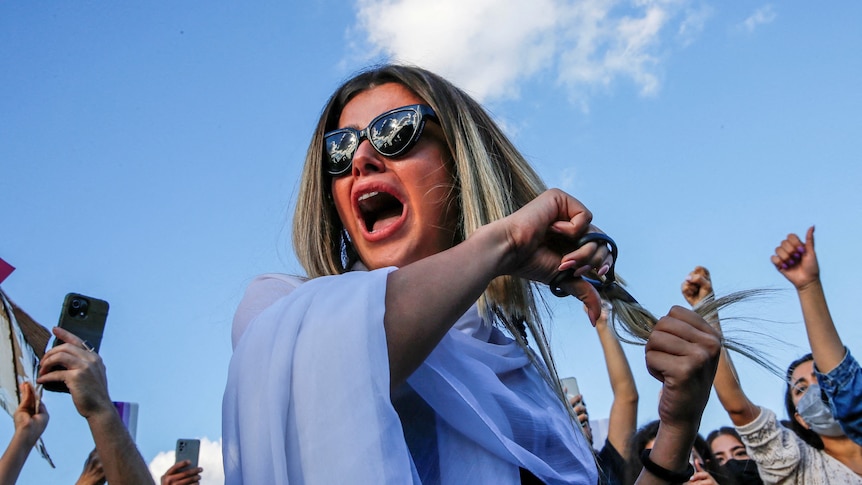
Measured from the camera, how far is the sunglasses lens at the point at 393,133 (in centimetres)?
191

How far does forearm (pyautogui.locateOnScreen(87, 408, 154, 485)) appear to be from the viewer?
2277 mm

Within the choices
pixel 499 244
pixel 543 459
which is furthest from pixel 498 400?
pixel 499 244

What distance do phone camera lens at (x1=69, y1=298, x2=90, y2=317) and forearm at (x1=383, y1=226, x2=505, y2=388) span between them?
1.64 m

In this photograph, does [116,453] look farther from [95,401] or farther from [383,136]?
[383,136]

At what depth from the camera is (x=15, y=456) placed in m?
3.29

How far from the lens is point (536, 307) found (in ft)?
6.46

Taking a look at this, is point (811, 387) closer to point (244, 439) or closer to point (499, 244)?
point (499, 244)

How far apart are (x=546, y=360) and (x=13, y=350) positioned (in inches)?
89.0

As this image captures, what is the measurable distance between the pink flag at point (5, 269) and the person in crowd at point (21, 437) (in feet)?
1.88

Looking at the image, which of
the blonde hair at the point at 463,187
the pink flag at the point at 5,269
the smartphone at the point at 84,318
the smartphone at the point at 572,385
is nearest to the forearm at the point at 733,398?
the smartphone at the point at 572,385

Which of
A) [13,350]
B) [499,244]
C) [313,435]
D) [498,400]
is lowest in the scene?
[313,435]

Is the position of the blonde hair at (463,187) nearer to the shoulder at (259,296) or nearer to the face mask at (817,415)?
the shoulder at (259,296)

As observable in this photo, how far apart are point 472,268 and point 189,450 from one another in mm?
3762

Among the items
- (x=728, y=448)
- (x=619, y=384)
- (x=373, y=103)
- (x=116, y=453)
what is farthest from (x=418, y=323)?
(x=728, y=448)
